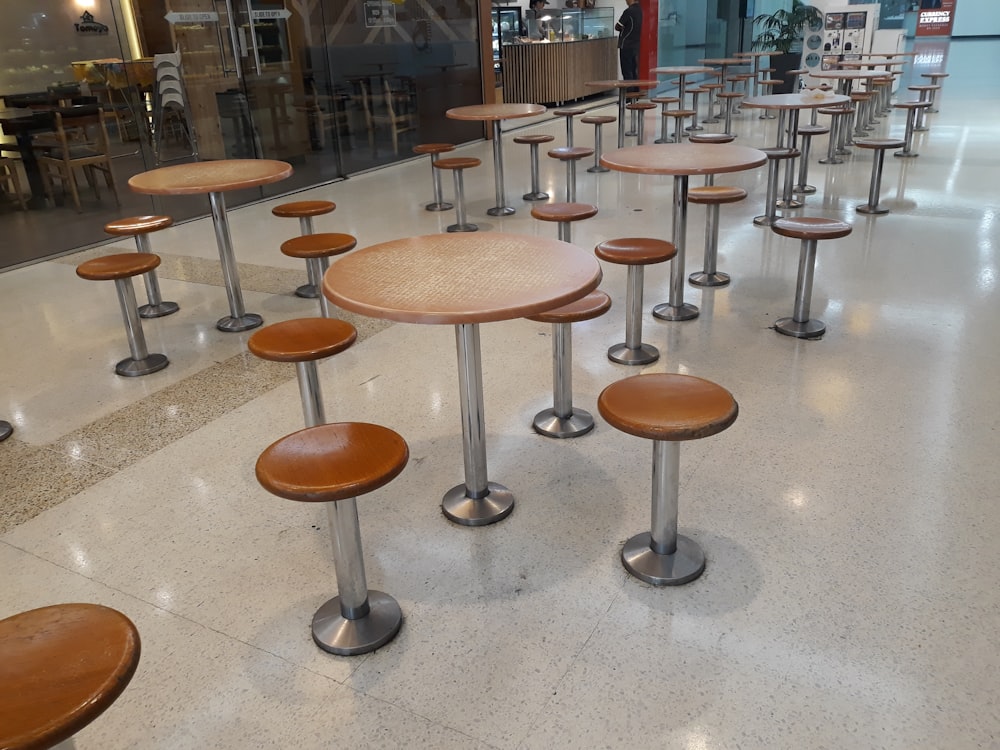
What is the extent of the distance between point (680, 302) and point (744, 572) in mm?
2204

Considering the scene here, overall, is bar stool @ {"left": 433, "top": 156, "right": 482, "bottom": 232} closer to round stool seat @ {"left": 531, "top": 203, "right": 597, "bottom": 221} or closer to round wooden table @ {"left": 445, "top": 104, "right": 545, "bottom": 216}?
round wooden table @ {"left": 445, "top": 104, "right": 545, "bottom": 216}

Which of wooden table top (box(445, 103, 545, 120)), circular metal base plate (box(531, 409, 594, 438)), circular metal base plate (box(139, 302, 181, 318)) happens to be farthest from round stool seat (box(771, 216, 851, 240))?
circular metal base plate (box(139, 302, 181, 318))

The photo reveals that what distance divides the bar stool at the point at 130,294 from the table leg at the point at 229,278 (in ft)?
1.46

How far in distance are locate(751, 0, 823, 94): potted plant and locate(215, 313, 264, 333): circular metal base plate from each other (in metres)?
11.7

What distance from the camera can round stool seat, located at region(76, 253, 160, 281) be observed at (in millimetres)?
3617

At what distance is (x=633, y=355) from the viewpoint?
366 cm

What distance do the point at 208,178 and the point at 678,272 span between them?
2.48 meters

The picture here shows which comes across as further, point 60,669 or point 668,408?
point 668,408

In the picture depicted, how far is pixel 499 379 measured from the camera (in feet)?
11.6


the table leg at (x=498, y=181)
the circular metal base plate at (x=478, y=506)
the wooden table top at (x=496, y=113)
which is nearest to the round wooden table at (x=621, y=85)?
the wooden table top at (x=496, y=113)

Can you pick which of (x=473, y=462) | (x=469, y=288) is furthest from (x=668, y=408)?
(x=473, y=462)

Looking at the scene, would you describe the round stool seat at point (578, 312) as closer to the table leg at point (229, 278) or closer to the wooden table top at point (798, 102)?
the table leg at point (229, 278)

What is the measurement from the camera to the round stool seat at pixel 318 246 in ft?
12.7

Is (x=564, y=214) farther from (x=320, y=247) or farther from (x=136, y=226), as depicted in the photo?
(x=136, y=226)
